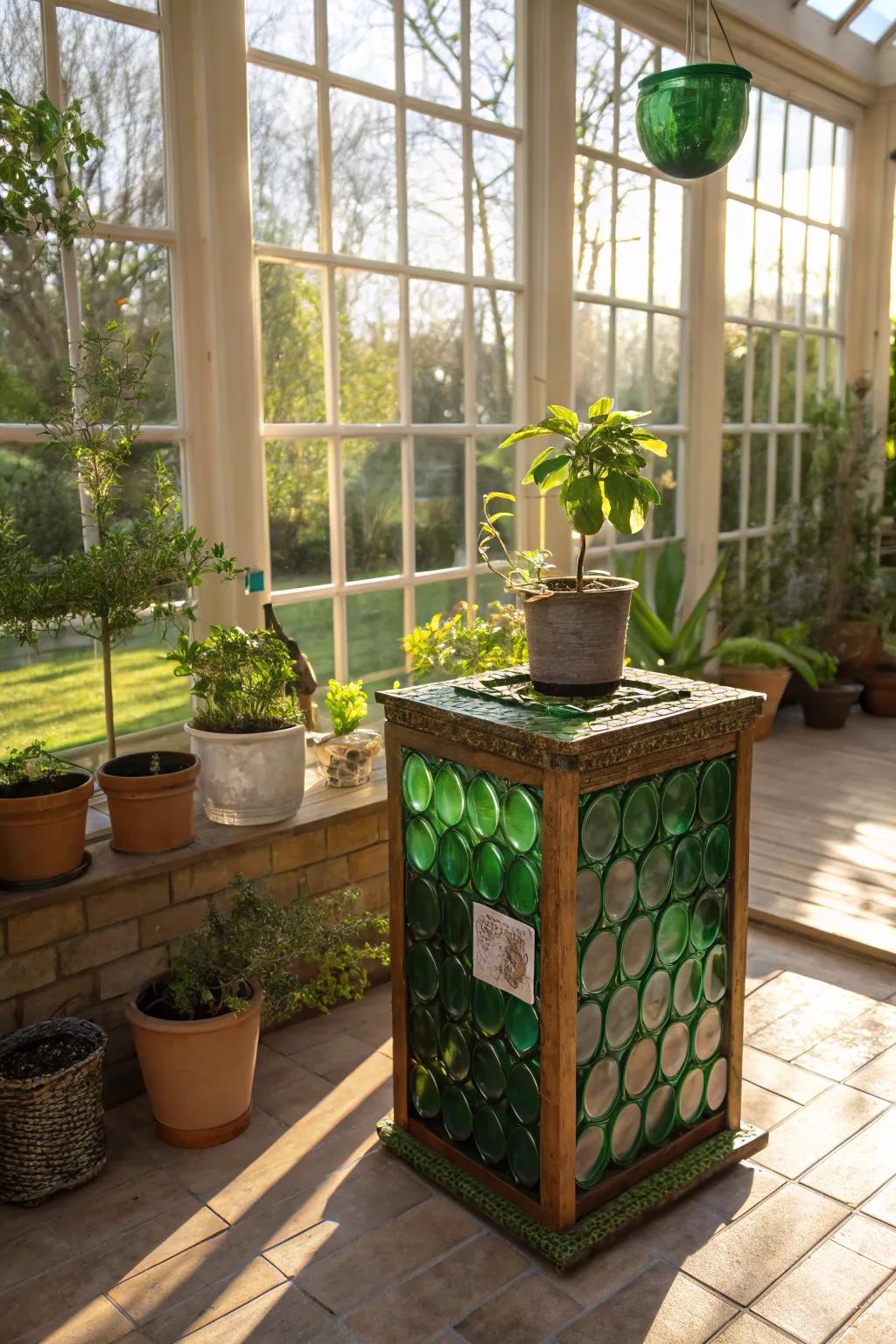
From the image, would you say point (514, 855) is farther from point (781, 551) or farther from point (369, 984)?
point (781, 551)

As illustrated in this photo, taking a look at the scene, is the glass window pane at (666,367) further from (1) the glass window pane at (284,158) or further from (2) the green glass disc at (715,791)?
(2) the green glass disc at (715,791)

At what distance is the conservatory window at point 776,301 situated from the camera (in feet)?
18.6

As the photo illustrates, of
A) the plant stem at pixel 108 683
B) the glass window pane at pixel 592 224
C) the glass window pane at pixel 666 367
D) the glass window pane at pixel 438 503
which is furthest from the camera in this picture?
the glass window pane at pixel 666 367

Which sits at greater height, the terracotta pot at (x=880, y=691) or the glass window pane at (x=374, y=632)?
the glass window pane at (x=374, y=632)

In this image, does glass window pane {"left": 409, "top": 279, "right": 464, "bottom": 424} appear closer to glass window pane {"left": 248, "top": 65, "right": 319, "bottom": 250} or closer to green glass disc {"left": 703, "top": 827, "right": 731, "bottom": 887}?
glass window pane {"left": 248, "top": 65, "right": 319, "bottom": 250}

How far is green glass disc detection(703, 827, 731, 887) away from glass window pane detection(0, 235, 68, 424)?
1871 millimetres

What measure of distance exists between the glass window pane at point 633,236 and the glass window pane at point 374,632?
1.92m

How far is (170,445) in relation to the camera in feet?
10.4

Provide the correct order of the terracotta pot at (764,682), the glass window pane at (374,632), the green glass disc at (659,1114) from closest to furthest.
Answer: the green glass disc at (659,1114) < the glass window pane at (374,632) < the terracotta pot at (764,682)

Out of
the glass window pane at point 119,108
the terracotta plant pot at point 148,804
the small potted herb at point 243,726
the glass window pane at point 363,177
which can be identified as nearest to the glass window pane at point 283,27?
the glass window pane at point 363,177

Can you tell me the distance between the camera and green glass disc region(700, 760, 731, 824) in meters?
2.24

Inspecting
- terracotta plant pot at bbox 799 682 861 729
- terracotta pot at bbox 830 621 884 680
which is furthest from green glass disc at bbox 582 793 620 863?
terracotta pot at bbox 830 621 884 680

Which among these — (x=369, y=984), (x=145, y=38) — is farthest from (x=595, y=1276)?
(x=145, y=38)

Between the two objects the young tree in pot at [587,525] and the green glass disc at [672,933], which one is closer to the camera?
the young tree in pot at [587,525]
